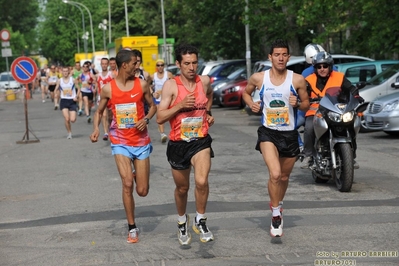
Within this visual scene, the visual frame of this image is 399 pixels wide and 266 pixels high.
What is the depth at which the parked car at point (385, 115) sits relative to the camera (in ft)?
56.4

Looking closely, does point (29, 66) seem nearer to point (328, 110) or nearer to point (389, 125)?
point (389, 125)

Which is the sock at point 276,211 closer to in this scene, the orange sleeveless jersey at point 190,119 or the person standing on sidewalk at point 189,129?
the person standing on sidewalk at point 189,129

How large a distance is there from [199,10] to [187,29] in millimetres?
9245

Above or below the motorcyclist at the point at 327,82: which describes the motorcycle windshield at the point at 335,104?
below

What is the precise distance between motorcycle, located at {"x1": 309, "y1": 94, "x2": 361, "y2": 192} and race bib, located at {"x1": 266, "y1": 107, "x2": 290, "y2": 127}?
100.0 inches

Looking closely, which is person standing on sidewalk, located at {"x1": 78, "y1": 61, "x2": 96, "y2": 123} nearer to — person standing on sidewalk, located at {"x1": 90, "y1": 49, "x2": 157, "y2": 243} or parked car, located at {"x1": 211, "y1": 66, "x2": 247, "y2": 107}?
parked car, located at {"x1": 211, "y1": 66, "x2": 247, "y2": 107}

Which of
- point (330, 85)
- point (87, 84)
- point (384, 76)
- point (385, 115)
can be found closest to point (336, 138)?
point (330, 85)

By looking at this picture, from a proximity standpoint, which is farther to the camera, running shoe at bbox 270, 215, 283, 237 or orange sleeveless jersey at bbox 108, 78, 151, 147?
orange sleeveless jersey at bbox 108, 78, 151, 147

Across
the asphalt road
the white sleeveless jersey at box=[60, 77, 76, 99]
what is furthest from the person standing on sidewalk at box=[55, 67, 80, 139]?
the asphalt road

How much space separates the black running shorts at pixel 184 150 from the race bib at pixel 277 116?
2.46 ft

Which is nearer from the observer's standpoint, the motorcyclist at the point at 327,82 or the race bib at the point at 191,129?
the race bib at the point at 191,129

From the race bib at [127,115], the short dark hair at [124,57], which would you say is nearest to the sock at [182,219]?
the race bib at [127,115]

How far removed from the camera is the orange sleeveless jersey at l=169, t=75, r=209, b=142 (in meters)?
7.63

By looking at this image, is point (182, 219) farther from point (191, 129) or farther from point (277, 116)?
point (277, 116)
